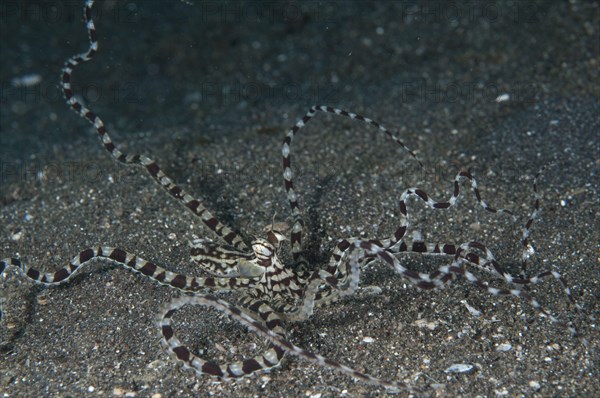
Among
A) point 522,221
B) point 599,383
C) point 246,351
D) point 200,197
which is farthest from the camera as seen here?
point 200,197

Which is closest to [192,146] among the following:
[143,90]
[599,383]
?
[143,90]

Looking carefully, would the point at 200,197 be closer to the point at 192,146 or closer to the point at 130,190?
the point at 130,190

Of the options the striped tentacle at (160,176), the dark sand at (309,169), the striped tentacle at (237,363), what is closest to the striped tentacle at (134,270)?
the dark sand at (309,169)

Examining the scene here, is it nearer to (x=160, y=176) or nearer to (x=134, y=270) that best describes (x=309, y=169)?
(x=160, y=176)

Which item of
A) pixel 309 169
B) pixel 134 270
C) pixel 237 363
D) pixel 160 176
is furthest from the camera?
pixel 309 169

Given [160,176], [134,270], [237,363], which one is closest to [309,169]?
[160,176]

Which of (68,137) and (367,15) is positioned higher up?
(367,15)

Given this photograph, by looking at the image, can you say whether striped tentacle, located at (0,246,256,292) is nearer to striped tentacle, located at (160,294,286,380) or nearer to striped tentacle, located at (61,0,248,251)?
striped tentacle, located at (61,0,248,251)

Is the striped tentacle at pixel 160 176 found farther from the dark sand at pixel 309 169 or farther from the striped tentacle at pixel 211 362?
the striped tentacle at pixel 211 362
